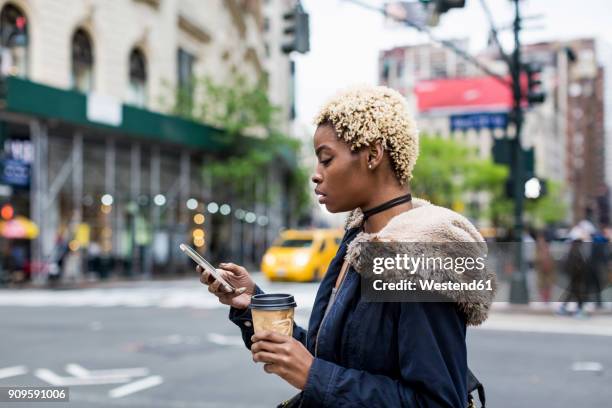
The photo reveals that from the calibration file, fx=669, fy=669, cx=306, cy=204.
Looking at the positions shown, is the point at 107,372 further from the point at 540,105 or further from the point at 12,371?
the point at 540,105

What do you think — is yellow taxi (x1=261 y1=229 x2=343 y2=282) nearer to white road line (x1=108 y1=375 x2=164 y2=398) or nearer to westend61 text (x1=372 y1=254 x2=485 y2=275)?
white road line (x1=108 y1=375 x2=164 y2=398)

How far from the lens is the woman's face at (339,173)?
81.0 inches

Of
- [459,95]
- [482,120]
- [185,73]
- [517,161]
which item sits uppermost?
[185,73]

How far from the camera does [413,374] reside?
181 centimetres

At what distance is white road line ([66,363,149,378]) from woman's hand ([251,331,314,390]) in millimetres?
6660

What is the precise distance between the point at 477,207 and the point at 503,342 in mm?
92704

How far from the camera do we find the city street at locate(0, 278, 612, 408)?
23.4 feet

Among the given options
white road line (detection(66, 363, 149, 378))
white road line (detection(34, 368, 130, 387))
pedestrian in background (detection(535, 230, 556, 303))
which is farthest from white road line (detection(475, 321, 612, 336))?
white road line (detection(34, 368, 130, 387))

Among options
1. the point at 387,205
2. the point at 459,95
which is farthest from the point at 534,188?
the point at 459,95

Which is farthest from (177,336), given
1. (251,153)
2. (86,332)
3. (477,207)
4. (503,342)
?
(477,207)

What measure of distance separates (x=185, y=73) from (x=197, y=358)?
1211 inches

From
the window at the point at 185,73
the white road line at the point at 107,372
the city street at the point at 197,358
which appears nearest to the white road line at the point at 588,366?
the city street at the point at 197,358

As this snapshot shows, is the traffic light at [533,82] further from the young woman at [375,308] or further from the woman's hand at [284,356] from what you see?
the woman's hand at [284,356]

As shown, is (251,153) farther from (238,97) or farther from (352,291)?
(352,291)
